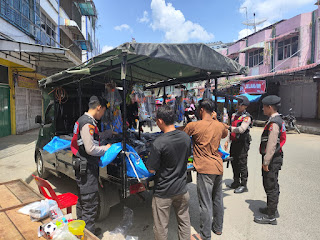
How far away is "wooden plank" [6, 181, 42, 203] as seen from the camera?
2568mm

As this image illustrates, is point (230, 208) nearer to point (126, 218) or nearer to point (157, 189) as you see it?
point (126, 218)

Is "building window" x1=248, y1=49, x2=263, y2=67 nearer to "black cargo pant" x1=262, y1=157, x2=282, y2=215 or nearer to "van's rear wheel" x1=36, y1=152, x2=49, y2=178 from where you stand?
"black cargo pant" x1=262, y1=157, x2=282, y2=215

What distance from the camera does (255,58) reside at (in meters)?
21.3

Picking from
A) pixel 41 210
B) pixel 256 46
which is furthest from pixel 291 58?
pixel 41 210

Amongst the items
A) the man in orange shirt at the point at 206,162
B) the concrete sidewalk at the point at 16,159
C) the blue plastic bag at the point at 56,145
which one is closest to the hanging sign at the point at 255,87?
the concrete sidewalk at the point at 16,159

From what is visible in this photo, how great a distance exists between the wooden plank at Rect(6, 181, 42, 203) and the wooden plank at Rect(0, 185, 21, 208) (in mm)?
38

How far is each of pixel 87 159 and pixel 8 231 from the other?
97 cm

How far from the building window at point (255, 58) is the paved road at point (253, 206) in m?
16.2

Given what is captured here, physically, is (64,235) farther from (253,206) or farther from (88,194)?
(253,206)

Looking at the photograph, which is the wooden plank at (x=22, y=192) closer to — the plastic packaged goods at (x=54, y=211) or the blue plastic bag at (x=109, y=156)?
the plastic packaged goods at (x=54, y=211)

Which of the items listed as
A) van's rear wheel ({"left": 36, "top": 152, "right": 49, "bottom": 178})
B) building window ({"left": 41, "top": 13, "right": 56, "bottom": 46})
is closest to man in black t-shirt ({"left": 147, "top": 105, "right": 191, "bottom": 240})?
van's rear wheel ({"left": 36, "top": 152, "right": 49, "bottom": 178})

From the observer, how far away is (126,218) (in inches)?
134

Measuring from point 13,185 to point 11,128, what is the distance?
33.8ft

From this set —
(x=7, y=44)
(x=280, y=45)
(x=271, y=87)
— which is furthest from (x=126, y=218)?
(x=280, y=45)
